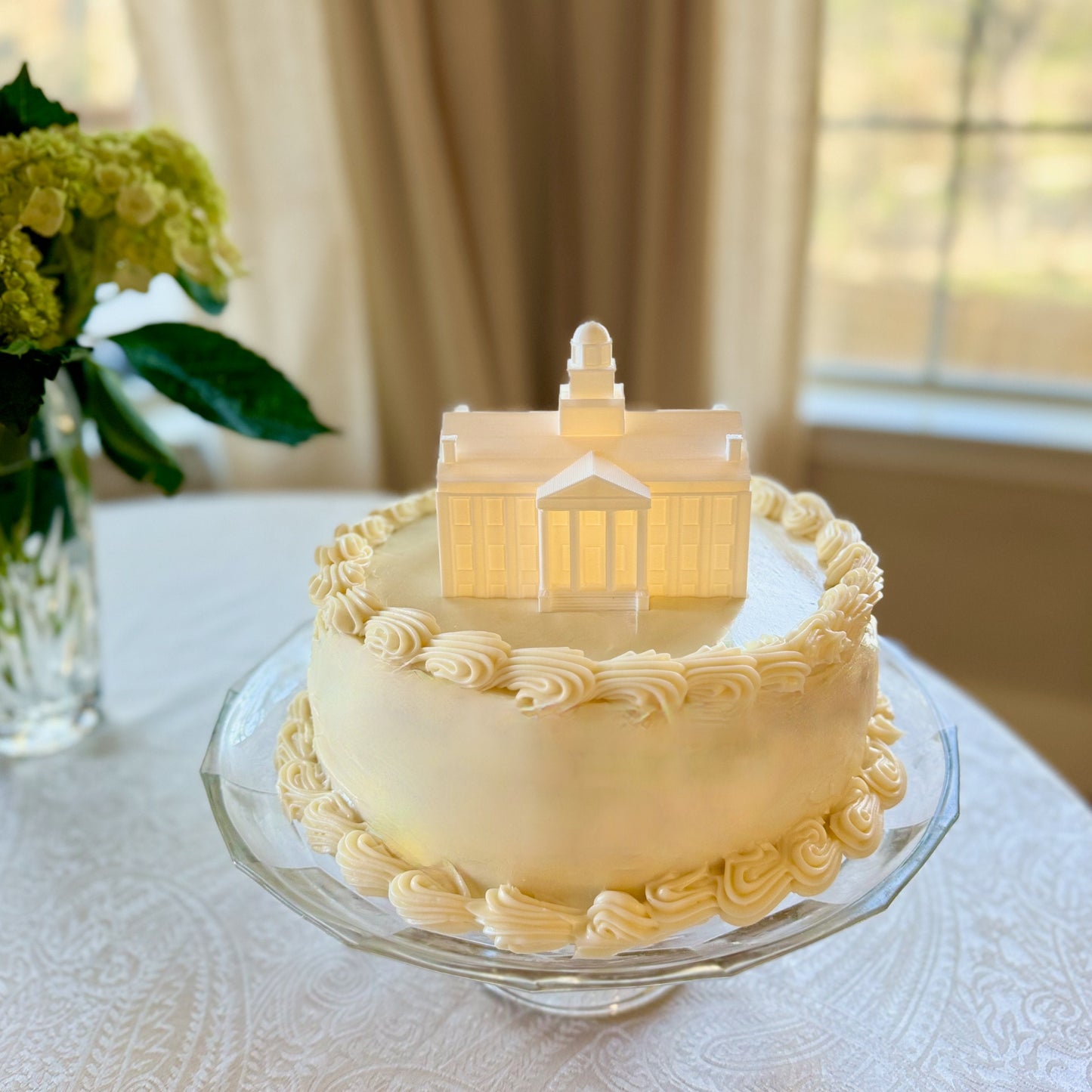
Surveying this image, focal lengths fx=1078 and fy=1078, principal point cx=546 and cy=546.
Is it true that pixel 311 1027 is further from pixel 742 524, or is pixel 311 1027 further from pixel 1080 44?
pixel 1080 44

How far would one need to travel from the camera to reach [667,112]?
2334mm

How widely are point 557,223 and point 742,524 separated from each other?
176cm

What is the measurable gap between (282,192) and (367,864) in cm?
179

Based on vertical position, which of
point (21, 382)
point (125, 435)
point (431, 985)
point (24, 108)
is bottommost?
point (431, 985)

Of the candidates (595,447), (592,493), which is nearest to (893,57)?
(595,447)

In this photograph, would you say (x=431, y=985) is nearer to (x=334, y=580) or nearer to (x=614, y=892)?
(x=614, y=892)

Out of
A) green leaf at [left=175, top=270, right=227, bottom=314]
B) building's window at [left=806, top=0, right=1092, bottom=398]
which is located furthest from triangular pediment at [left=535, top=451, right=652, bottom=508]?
building's window at [left=806, top=0, right=1092, bottom=398]

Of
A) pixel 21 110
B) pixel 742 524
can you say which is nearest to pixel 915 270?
pixel 742 524

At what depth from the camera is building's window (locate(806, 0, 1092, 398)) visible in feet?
8.04

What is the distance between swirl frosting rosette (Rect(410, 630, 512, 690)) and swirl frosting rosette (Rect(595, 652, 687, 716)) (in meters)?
0.10

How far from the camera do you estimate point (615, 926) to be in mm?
972

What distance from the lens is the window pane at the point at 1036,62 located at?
7.88 ft

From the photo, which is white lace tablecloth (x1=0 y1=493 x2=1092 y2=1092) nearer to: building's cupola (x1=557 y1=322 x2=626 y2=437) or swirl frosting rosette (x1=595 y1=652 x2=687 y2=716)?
swirl frosting rosette (x1=595 y1=652 x2=687 y2=716)

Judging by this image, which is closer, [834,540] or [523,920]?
[523,920]
